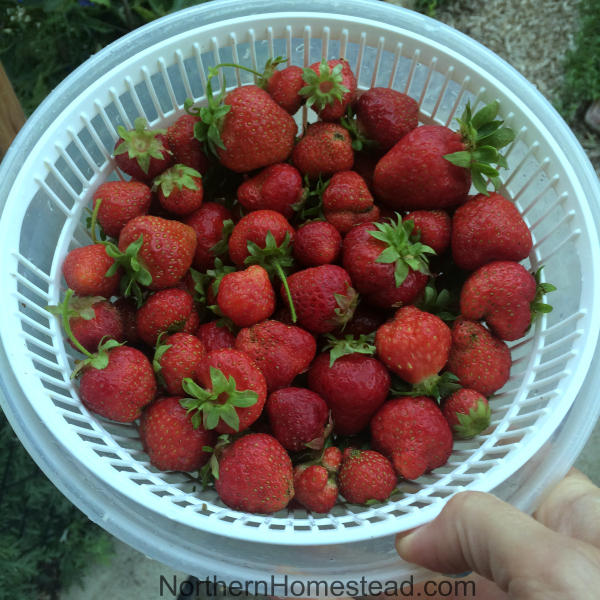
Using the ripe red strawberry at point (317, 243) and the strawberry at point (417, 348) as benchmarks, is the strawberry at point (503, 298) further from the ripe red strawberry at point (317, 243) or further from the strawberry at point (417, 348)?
the ripe red strawberry at point (317, 243)

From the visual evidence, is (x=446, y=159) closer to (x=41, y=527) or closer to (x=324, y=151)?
(x=324, y=151)

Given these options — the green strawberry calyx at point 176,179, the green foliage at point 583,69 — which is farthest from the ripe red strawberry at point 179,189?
the green foliage at point 583,69

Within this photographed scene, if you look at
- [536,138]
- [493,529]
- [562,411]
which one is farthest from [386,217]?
[493,529]

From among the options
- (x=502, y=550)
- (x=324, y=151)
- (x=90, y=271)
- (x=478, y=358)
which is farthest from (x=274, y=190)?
(x=502, y=550)

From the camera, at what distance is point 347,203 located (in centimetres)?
98

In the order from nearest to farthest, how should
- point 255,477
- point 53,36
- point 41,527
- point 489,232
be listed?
point 255,477, point 489,232, point 41,527, point 53,36

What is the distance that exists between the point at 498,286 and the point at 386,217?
→ 0.83ft

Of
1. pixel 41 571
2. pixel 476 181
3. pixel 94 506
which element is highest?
pixel 476 181

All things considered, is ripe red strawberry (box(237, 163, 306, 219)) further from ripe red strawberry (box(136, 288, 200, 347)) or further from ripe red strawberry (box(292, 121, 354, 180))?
ripe red strawberry (box(136, 288, 200, 347))

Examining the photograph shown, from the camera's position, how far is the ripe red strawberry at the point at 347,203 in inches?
38.3

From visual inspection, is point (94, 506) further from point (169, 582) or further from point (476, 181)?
point (476, 181)

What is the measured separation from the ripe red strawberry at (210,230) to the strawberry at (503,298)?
440mm

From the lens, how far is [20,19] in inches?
63.0

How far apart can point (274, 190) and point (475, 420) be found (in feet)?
1.70
